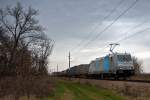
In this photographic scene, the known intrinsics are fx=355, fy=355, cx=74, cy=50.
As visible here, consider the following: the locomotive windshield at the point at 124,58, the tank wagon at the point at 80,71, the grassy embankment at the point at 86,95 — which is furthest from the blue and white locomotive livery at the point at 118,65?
Answer: the tank wagon at the point at 80,71

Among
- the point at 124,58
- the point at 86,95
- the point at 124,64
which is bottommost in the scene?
the point at 86,95

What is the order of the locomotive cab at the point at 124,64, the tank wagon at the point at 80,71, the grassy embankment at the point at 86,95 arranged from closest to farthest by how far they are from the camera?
the grassy embankment at the point at 86,95 → the locomotive cab at the point at 124,64 → the tank wagon at the point at 80,71

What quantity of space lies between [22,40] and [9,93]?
35.3 metres

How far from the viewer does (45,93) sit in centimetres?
2891

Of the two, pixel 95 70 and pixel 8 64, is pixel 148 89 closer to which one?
pixel 8 64

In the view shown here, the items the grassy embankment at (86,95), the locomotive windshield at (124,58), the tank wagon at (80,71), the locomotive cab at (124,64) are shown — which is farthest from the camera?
the tank wagon at (80,71)

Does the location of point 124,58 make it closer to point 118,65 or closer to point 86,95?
point 118,65

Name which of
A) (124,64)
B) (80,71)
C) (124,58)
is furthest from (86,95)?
(80,71)

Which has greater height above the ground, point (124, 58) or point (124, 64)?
point (124, 58)

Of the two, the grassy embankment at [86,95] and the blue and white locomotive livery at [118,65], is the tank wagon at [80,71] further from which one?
the grassy embankment at [86,95]

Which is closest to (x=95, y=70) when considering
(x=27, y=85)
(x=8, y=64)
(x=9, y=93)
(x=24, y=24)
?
(x=24, y=24)

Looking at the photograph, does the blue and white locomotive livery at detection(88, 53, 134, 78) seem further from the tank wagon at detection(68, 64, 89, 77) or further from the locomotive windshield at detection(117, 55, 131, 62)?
the tank wagon at detection(68, 64, 89, 77)

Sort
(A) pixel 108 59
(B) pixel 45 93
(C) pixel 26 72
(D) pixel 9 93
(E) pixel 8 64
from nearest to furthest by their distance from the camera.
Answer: (D) pixel 9 93
(B) pixel 45 93
(C) pixel 26 72
(E) pixel 8 64
(A) pixel 108 59

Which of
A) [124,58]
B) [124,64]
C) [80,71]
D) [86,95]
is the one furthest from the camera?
[80,71]
